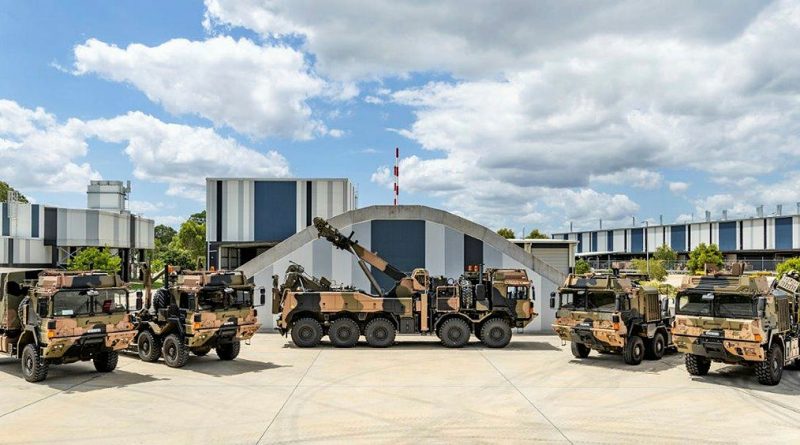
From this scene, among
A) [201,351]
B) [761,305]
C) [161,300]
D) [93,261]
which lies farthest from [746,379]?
[93,261]

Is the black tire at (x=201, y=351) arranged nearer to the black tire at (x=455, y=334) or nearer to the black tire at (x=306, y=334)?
the black tire at (x=306, y=334)

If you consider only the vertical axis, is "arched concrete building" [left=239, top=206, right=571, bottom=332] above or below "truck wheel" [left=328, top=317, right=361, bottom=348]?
above

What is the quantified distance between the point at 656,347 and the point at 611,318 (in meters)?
2.56

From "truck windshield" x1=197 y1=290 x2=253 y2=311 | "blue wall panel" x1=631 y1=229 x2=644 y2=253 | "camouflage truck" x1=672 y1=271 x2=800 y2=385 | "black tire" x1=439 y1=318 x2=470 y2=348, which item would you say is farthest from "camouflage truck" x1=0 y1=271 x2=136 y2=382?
"blue wall panel" x1=631 y1=229 x2=644 y2=253

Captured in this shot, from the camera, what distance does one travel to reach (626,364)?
18.7m

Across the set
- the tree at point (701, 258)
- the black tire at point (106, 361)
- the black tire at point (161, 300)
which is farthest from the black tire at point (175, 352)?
the tree at point (701, 258)

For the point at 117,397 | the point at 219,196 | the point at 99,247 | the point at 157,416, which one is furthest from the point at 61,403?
the point at 99,247

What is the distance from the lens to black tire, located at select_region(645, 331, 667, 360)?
19.5 m

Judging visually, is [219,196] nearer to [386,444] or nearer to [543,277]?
[543,277]

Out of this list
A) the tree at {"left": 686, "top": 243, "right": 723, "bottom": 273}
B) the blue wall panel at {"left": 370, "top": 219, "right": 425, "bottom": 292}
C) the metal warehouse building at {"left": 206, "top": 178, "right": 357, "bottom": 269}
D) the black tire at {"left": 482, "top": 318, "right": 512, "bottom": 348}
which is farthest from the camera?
the tree at {"left": 686, "top": 243, "right": 723, "bottom": 273}

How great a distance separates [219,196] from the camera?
3778 cm

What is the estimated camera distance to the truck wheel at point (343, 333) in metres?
22.2

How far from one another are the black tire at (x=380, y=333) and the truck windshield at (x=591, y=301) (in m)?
6.07

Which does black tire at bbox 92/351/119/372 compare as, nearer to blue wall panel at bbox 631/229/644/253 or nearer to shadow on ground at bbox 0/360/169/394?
shadow on ground at bbox 0/360/169/394
